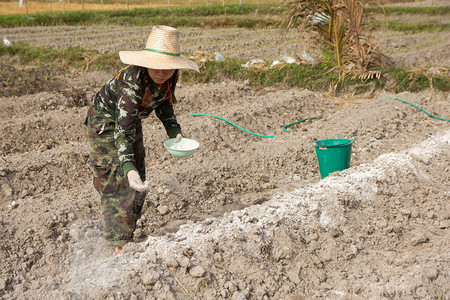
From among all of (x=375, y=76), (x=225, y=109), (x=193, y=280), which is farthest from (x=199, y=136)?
(x=375, y=76)

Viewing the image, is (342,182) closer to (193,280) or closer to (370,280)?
(370,280)

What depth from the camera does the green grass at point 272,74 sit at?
23.5 feet

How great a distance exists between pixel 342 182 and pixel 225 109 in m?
2.94

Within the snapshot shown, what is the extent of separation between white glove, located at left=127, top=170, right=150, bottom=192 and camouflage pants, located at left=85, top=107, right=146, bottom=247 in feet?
1.77

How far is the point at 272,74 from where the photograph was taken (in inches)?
311

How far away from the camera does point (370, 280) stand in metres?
2.88

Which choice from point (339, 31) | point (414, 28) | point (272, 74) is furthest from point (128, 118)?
point (414, 28)

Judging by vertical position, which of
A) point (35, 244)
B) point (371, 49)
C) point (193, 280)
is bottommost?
point (35, 244)

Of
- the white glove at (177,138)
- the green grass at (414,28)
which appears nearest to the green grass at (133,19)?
the green grass at (414,28)

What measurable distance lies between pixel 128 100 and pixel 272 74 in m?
5.65

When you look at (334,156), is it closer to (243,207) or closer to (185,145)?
(243,207)

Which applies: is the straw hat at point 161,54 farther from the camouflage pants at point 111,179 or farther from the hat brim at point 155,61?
the camouflage pants at point 111,179

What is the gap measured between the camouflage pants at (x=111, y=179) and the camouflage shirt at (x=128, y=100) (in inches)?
3.2

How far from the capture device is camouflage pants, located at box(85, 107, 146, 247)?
2898mm
